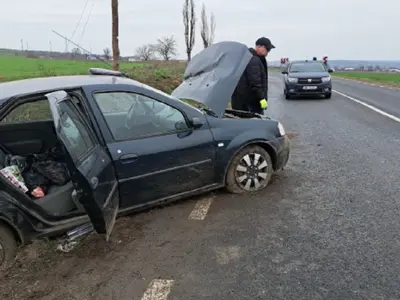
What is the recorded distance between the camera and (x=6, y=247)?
3.33 metres

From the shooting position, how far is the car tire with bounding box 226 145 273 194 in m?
4.82

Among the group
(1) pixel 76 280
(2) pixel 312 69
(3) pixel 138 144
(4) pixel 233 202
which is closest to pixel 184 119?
(3) pixel 138 144

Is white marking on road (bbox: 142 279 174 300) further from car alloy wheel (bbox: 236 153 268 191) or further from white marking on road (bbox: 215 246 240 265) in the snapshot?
car alloy wheel (bbox: 236 153 268 191)

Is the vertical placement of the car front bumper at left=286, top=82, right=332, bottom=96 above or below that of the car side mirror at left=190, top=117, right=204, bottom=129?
below

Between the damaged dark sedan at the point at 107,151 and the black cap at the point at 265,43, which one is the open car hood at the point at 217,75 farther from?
the black cap at the point at 265,43

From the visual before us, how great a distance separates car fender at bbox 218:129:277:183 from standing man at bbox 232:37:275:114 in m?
1.63

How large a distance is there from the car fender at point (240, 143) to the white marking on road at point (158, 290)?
1.83 metres

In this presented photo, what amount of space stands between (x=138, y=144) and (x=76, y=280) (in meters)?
1.45

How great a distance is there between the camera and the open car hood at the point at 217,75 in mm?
5285

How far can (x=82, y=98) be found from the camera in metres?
3.87

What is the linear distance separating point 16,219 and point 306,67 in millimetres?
16926

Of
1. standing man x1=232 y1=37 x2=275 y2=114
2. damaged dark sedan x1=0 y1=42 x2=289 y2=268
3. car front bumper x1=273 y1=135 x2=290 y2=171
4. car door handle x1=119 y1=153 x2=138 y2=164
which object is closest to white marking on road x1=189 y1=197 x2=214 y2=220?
damaged dark sedan x1=0 y1=42 x2=289 y2=268

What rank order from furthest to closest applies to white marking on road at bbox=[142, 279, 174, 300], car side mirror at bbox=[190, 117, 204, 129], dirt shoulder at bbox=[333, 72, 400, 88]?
dirt shoulder at bbox=[333, 72, 400, 88]
car side mirror at bbox=[190, 117, 204, 129]
white marking on road at bbox=[142, 279, 174, 300]

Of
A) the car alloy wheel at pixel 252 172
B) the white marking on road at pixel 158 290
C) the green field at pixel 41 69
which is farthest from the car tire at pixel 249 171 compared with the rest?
the green field at pixel 41 69
